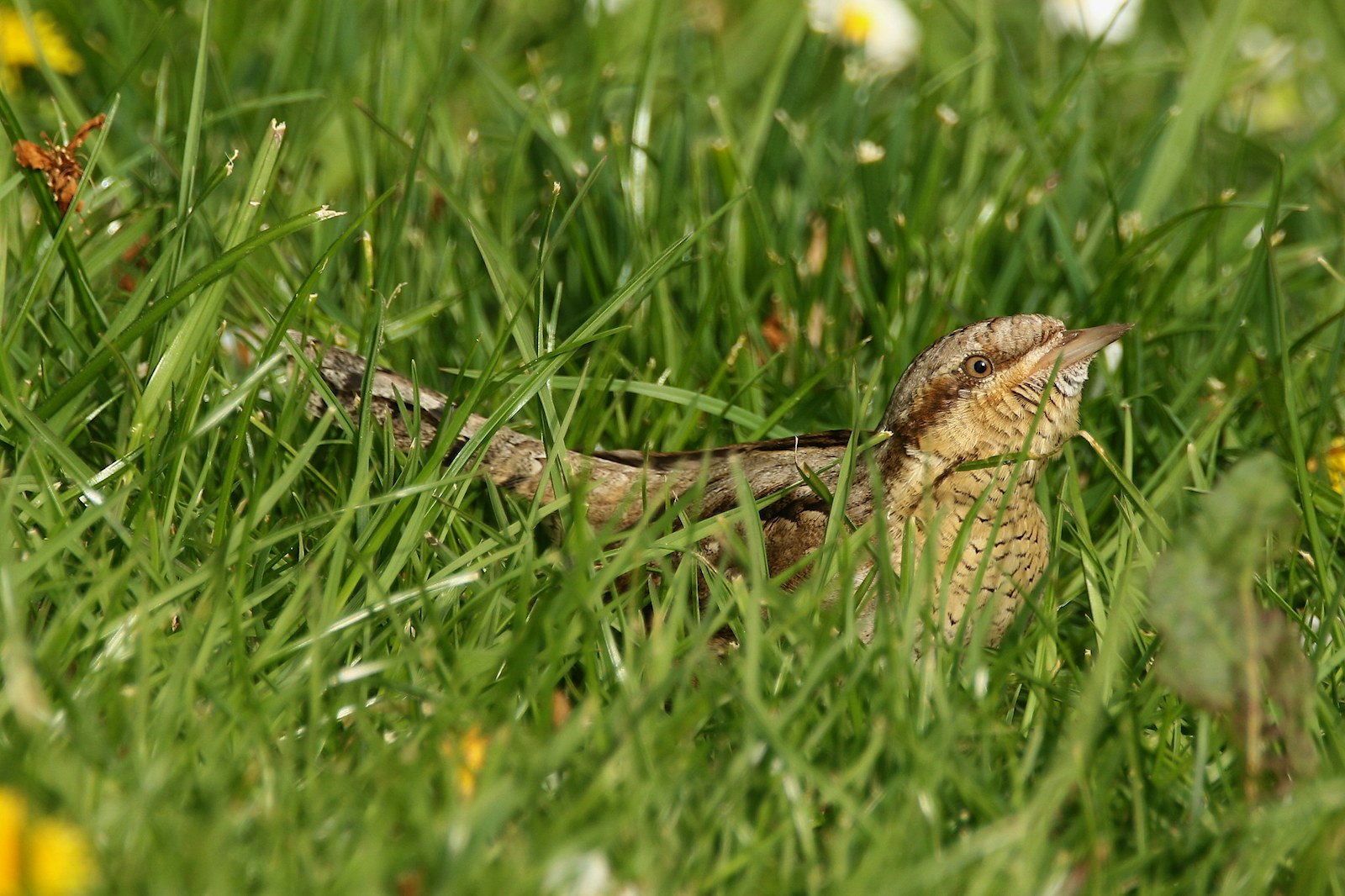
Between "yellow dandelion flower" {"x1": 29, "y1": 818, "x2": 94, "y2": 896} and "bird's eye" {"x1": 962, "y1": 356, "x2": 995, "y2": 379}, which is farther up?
"yellow dandelion flower" {"x1": 29, "y1": 818, "x2": 94, "y2": 896}

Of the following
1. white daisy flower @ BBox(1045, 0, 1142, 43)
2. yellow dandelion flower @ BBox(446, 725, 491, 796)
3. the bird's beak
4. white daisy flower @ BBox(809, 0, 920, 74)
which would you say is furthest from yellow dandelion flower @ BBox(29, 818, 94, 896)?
white daisy flower @ BBox(1045, 0, 1142, 43)

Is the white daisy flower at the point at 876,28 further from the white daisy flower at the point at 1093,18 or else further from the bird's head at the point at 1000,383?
the bird's head at the point at 1000,383

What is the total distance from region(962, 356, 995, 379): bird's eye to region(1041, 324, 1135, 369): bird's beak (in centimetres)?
15

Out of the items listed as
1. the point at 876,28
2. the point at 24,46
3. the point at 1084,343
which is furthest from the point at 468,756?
the point at 876,28

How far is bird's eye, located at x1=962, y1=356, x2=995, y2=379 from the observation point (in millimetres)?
3867

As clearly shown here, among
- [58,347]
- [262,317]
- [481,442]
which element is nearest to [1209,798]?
[481,442]

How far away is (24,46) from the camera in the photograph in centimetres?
550

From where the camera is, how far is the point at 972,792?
104 inches

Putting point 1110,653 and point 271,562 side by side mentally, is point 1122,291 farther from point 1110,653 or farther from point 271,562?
point 271,562

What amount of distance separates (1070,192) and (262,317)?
3.03 m

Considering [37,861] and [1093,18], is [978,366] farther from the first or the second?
[1093,18]

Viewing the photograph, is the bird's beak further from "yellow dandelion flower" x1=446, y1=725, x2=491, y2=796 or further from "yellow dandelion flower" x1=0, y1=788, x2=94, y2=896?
"yellow dandelion flower" x1=0, y1=788, x2=94, y2=896

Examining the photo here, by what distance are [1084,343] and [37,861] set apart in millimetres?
2860

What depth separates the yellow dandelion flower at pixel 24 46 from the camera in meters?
5.47
